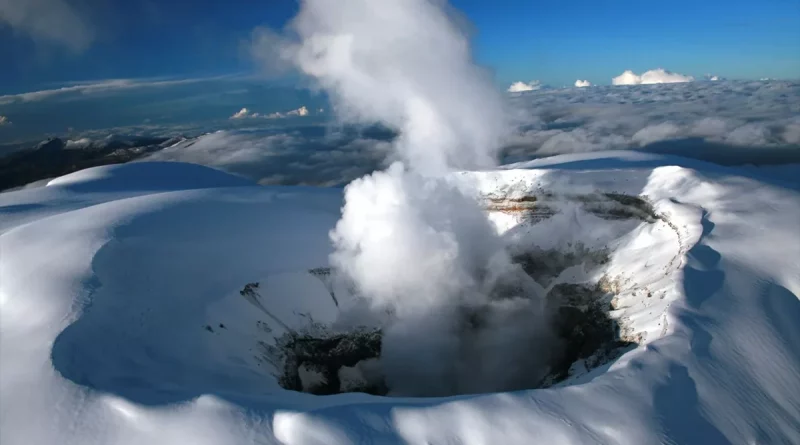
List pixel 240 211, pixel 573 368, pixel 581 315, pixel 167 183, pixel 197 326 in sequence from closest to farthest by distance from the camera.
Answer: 1. pixel 197 326
2. pixel 573 368
3. pixel 581 315
4. pixel 240 211
5. pixel 167 183

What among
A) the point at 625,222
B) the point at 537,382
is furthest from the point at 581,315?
the point at 625,222

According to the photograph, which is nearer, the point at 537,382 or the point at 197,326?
the point at 197,326

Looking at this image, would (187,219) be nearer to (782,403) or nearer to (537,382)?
(537,382)

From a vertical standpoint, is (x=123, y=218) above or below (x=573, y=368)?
above

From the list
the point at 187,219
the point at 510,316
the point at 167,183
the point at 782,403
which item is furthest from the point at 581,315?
the point at 167,183

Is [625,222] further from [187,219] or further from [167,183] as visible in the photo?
[167,183]

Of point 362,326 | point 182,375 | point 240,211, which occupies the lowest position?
point 362,326

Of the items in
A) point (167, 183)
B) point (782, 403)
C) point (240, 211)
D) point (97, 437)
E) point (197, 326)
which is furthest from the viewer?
point (167, 183)
